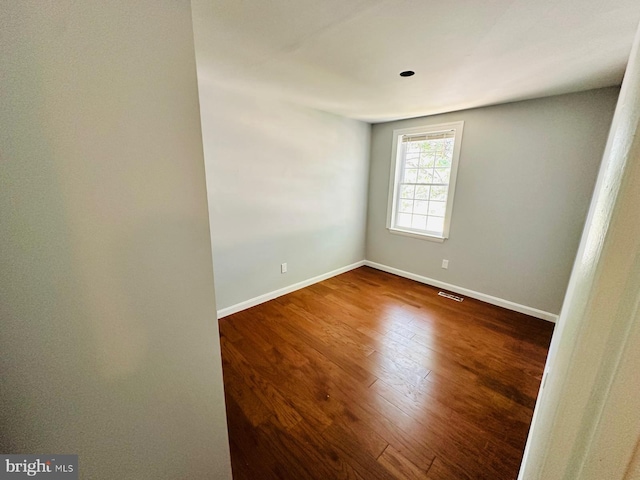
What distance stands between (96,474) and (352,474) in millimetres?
1071

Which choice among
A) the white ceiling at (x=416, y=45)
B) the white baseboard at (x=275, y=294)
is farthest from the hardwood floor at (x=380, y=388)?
the white ceiling at (x=416, y=45)

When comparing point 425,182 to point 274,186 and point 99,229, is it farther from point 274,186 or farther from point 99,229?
point 99,229

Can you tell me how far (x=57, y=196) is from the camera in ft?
1.83

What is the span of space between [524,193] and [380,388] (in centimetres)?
242

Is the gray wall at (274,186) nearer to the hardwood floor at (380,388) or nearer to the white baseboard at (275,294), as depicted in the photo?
the white baseboard at (275,294)

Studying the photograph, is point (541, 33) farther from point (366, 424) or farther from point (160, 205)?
point (366, 424)

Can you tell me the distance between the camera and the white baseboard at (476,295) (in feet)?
8.56

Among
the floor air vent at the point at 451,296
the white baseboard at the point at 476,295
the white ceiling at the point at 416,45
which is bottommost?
the floor air vent at the point at 451,296

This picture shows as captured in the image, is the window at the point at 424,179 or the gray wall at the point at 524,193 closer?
the gray wall at the point at 524,193

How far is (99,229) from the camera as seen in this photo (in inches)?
24.1

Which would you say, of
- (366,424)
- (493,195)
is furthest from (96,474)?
(493,195)

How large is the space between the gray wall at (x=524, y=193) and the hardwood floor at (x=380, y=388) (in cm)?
45

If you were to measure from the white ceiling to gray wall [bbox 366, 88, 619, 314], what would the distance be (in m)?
0.25

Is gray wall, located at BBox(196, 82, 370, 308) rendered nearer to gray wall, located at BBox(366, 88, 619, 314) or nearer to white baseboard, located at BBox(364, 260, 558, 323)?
white baseboard, located at BBox(364, 260, 558, 323)
